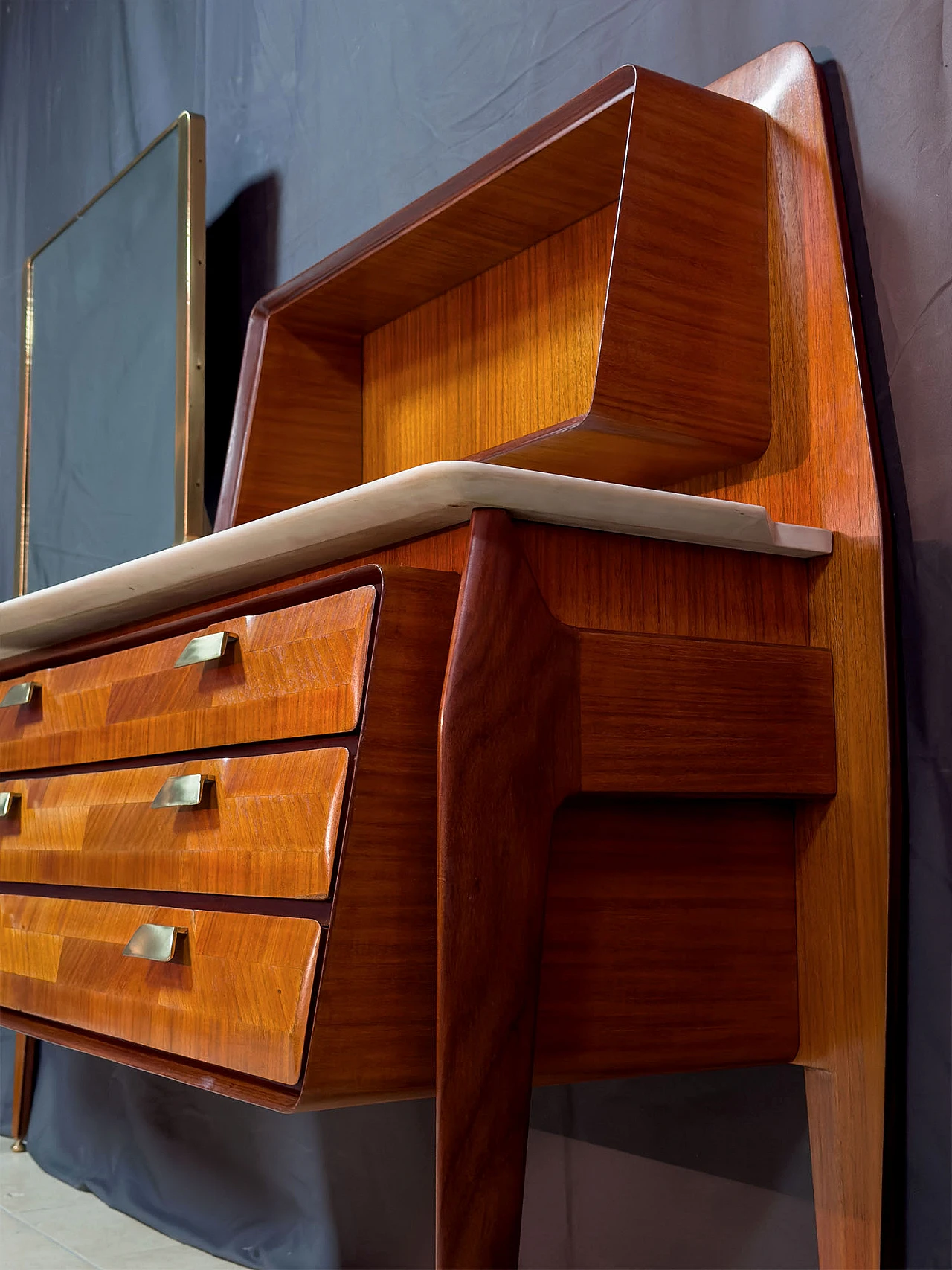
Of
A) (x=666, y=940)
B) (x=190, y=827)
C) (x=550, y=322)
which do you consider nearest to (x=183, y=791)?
(x=190, y=827)

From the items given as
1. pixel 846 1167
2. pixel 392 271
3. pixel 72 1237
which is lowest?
pixel 72 1237

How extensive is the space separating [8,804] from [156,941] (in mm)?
408

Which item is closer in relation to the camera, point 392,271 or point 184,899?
point 184,899

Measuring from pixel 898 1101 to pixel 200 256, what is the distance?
1.50 meters

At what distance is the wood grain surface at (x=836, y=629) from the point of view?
0.93m

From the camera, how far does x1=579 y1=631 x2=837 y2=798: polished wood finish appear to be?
85cm

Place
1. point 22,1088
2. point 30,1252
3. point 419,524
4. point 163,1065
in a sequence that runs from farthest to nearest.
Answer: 1. point 22,1088
2. point 30,1252
3. point 163,1065
4. point 419,524

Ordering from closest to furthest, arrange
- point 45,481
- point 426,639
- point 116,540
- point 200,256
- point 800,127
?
point 426,639
point 800,127
point 200,256
point 116,540
point 45,481

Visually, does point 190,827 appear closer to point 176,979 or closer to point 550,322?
point 176,979

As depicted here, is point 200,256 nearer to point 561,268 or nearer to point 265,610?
point 561,268

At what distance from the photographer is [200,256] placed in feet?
6.22

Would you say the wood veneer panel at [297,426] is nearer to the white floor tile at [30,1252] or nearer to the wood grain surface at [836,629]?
the wood grain surface at [836,629]

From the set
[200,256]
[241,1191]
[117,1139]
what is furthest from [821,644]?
[117,1139]

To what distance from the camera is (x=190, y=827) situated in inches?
38.7
